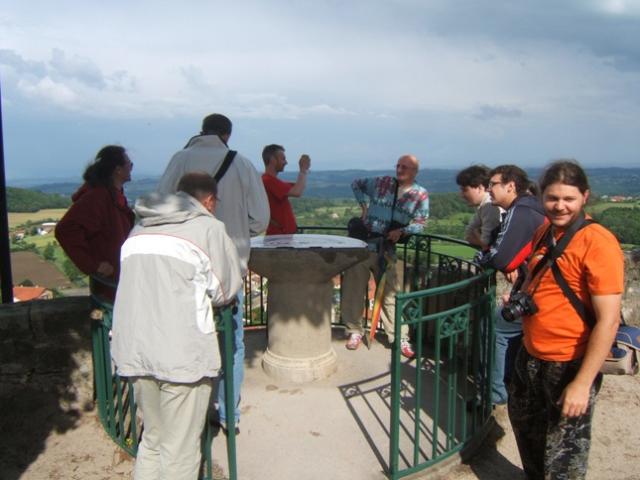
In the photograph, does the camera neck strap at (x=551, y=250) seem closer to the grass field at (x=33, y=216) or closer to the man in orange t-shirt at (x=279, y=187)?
the man in orange t-shirt at (x=279, y=187)

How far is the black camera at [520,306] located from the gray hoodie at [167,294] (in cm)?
158

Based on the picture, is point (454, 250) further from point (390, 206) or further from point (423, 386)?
point (423, 386)

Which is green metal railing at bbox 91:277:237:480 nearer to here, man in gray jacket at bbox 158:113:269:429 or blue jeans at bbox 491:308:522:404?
man in gray jacket at bbox 158:113:269:429

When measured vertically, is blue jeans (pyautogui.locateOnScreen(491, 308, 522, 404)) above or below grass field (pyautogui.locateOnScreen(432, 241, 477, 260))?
below

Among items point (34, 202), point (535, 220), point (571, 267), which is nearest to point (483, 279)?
point (535, 220)

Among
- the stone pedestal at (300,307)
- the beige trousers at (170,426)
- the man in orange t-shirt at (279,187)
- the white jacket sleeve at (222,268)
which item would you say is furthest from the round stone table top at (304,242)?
the beige trousers at (170,426)

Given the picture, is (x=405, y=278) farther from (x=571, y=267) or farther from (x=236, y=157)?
(x=571, y=267)

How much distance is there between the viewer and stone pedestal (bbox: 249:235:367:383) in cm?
464

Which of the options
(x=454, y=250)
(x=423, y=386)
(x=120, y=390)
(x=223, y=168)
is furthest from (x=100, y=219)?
(x=454, y=250)

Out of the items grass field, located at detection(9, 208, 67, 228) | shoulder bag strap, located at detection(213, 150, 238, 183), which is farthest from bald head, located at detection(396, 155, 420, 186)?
grass field, located at detection(9, 208, 67, 228)

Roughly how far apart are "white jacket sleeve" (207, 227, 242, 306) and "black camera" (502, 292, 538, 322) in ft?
4.86

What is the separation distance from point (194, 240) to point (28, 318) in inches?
92.3

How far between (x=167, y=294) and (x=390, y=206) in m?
3.35

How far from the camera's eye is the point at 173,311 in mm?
2566
